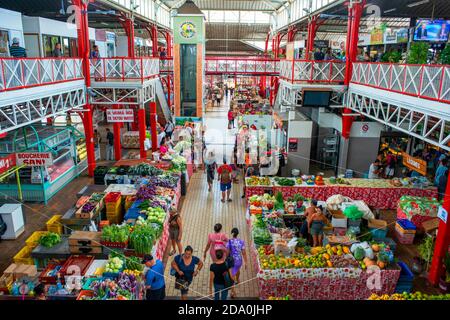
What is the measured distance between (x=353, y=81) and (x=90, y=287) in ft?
40.2

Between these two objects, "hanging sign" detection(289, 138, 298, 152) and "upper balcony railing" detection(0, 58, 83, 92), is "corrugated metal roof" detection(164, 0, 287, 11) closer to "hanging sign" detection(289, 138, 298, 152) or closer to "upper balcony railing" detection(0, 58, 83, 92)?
"hanging sign" detection(289, 138, 298, 152)

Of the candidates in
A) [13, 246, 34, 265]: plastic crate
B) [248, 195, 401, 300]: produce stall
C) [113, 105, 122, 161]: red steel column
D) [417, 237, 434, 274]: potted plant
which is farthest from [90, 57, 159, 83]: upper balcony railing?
[417, 237, 434, 274]: potted plant

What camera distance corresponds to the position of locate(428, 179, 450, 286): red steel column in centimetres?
841

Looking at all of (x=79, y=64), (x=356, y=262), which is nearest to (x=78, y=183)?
(x=79, y=64)

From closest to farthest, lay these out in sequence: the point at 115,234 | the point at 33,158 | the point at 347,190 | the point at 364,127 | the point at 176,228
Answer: the point at 115,234 → the point at 176,228 → the point at 33,158 → the point at 347,190 → the point at 364,127

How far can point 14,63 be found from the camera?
10164 millimetres

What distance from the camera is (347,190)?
12.6m

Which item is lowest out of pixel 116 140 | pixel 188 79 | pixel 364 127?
pixel 116 140

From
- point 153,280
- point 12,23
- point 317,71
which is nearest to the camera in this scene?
point 153,280

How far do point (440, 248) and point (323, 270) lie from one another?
318 centimetres

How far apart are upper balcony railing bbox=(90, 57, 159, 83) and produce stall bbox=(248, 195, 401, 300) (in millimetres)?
10976

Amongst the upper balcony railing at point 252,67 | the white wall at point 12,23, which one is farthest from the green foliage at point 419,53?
the upper balcony railing at point 252,67

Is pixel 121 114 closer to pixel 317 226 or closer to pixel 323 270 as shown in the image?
pixel 317 226

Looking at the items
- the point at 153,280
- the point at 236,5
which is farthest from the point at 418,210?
the point at 236,5
